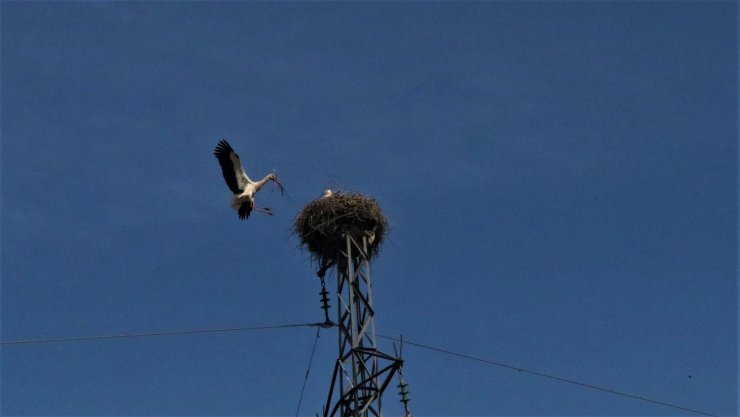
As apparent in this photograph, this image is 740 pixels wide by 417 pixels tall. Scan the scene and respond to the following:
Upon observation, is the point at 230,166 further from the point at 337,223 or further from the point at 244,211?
the point at 337,223

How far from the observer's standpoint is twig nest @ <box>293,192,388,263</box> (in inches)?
991

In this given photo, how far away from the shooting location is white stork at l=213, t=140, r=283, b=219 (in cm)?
2486

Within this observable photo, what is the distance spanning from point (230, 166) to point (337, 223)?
2345 mm

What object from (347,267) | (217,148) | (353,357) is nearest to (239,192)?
(217,148)

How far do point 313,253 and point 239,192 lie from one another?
1936 mm

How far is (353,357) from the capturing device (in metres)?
23.4

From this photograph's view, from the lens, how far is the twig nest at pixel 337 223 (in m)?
25.2

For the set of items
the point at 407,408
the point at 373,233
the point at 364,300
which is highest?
the point at 373,233

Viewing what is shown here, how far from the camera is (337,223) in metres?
25.2

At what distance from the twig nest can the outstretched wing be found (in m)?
1.46

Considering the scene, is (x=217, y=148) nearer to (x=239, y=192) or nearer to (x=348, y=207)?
(x=239, y=192)

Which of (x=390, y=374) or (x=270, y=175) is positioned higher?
(x=270, y=175)

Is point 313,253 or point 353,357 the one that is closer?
point 353,357

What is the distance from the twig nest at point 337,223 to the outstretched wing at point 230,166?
1459mm
